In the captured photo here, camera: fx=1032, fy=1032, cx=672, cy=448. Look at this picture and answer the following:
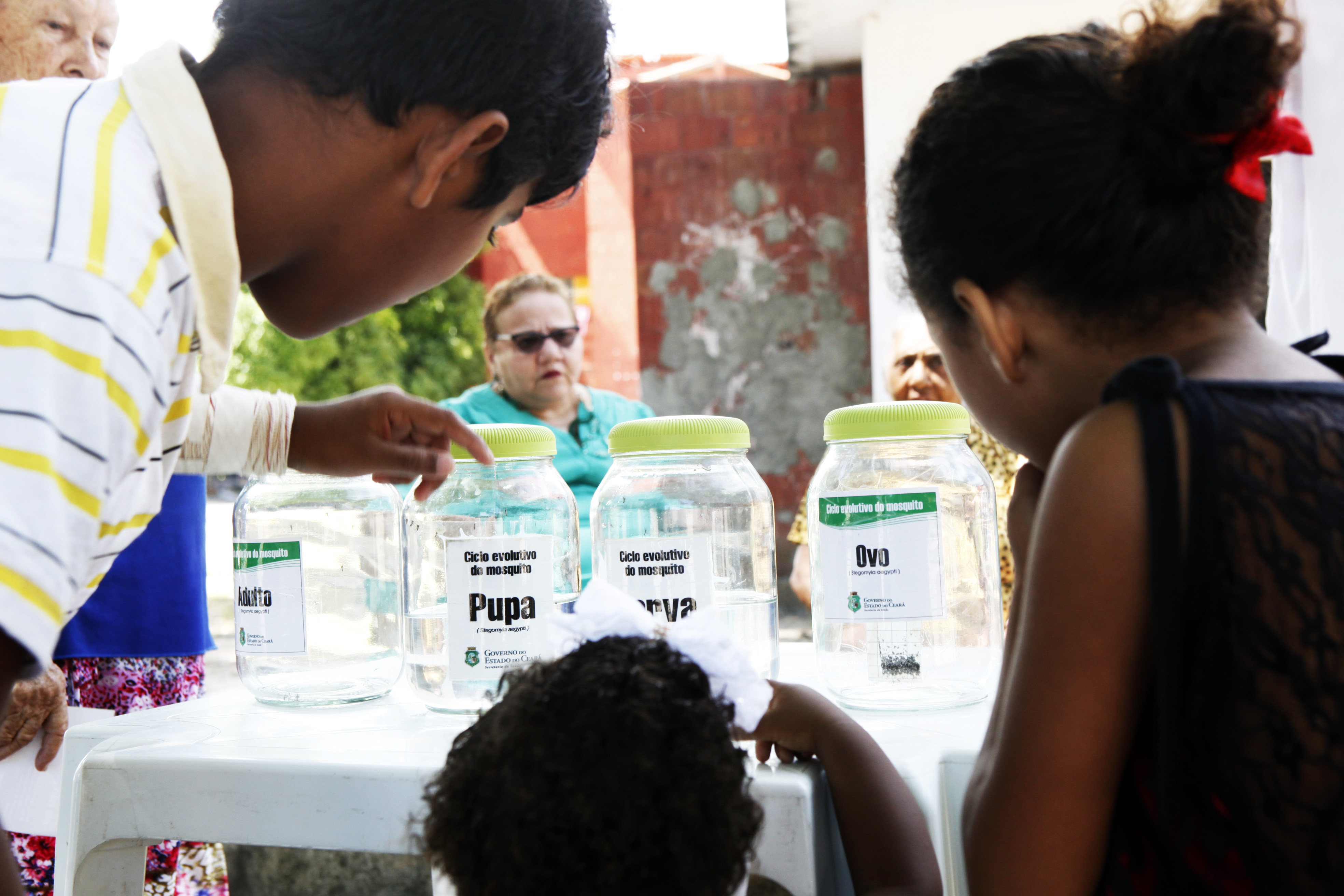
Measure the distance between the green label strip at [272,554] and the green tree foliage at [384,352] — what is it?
24.2 feet

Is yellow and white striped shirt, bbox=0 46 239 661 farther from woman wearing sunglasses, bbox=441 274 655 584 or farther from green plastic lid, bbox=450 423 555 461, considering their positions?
woman wearing sunglasses, bbox=441 274 655 584

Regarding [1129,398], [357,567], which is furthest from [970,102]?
[357,567]

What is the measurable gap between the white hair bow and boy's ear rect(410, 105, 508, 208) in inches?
12.2

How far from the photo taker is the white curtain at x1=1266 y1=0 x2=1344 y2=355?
1.43m

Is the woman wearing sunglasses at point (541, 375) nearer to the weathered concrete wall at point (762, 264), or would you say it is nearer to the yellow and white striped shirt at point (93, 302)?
the weathered concrete wall at point (762, 264)

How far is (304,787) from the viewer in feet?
2.82

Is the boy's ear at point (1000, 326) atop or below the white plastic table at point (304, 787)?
atop

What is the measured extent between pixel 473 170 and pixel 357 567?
824 mm

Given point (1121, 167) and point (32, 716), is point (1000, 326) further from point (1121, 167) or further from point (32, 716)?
point (32, 716)

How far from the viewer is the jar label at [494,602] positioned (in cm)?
93

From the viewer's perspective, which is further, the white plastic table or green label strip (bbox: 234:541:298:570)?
green label strip (bbox: 234:541:298:570)

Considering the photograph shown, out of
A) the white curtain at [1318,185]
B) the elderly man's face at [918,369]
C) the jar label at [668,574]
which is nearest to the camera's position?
the jar label at [668,574]

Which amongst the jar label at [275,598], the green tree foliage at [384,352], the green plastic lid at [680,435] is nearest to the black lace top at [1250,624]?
the green plastic lid at [680,435]

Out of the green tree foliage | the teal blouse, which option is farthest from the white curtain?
the green tree foliage
